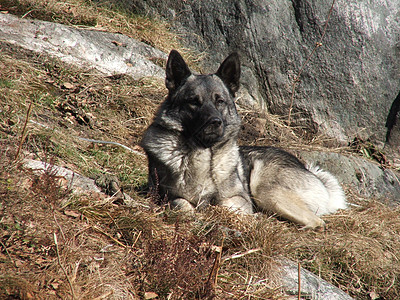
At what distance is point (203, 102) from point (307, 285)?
2.17 m

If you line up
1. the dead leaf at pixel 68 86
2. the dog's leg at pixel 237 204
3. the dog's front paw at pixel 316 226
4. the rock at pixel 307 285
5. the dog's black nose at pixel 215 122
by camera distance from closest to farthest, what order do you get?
the rock at pixel 307 285
the dog's black nose at pixel 215 122
the dog's leg at pixel 237 204
the dog's front paw at pixel 316 226
the dead leaf at pixel 68 86

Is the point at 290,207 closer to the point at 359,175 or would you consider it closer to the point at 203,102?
the point at 203,102

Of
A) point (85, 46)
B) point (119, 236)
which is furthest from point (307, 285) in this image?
point (85, 46)

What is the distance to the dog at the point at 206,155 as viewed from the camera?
4258 mm

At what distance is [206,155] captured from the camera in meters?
4.37

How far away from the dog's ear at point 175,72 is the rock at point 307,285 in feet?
7.71

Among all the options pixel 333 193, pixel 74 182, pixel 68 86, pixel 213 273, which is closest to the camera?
pixel 213 273

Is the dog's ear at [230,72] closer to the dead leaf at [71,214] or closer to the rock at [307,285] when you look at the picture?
the rock at [307,285]

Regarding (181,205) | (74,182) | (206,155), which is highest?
(206,155)

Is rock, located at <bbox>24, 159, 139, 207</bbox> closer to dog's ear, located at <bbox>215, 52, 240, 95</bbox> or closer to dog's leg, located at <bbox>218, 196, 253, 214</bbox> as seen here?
dog's leg, located at <bbox>218, 196, 253, 214</bbox>

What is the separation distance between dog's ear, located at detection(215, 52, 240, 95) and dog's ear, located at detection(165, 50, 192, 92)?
0.43m

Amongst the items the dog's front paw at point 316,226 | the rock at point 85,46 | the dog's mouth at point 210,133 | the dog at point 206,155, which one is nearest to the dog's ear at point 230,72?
the dog at point 206,155

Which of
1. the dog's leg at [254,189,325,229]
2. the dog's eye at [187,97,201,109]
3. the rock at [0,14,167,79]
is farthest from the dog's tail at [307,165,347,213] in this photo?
the rock at [0,14,167,79]

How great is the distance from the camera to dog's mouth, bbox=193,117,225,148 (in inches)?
159
